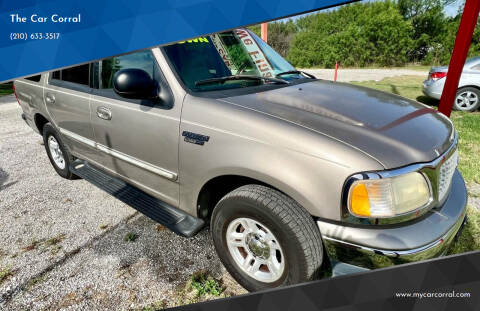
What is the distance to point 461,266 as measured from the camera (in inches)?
29.6

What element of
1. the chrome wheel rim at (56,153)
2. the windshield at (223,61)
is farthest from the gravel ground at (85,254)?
the windshield at (223,61)

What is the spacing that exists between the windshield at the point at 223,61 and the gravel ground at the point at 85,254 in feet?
4.58

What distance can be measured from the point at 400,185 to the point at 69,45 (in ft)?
5.86

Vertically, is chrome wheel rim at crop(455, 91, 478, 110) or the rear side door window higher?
the rear side door window

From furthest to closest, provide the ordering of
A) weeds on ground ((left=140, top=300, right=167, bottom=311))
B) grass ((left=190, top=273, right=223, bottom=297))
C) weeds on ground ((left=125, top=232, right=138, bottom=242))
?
weeds on ground ((left=125, top=232, right=138, bottom=242)), grass ((left=190, top=273, right=223, bottom=297)), weeds on ground ((left=140, top=300, right=167, bottom=311))

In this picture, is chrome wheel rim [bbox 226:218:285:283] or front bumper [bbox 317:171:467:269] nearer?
front bumper [bbox 317:171:467:269]

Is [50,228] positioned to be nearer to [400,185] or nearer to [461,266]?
[400,185]

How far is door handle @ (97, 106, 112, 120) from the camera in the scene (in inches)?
102

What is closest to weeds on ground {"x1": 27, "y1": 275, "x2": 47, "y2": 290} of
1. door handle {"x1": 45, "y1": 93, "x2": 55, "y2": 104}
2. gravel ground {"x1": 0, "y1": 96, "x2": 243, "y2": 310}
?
gravel ground {"x1": 0, "y1": 96, "x2": 243, "y2": 310}

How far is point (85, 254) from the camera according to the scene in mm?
2551

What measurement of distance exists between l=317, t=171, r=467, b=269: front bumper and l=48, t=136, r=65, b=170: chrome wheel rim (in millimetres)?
3673

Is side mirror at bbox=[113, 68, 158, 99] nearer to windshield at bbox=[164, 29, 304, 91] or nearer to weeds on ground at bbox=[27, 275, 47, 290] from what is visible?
windshield at bbox=[164, 29, 304, 91]

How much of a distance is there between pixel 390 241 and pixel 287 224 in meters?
0.51

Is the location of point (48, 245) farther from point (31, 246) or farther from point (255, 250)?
point (255, 250)
